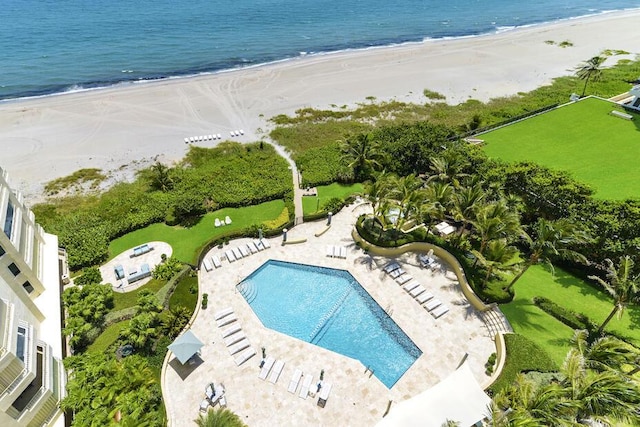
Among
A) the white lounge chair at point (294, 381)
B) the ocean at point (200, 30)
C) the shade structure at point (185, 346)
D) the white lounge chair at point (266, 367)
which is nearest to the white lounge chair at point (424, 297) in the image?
the white lounge chair at point (294, 381)

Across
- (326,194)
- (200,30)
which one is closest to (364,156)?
(326,194)

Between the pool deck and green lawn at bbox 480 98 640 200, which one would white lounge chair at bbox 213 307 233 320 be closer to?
the pool deck

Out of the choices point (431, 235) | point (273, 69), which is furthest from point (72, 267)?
point (273, 69)

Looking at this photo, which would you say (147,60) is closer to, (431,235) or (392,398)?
(431,235)

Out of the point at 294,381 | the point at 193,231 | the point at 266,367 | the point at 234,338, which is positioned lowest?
the point at 294,381

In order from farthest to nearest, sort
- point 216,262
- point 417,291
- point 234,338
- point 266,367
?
point 216,262
point 417,291
point 234,338
point 266,367

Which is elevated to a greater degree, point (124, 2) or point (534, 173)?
point (124, 2)

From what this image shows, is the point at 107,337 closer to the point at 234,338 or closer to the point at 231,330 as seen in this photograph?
the point at 231,330
